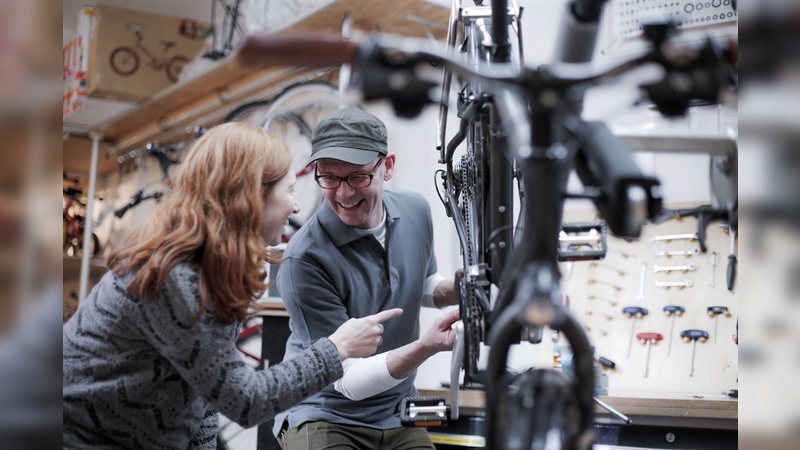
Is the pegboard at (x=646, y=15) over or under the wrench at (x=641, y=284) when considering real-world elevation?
over

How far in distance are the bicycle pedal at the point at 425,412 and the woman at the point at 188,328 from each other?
0.56 ft

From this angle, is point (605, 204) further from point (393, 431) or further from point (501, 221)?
point (393, 431)

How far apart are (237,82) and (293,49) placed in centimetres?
264

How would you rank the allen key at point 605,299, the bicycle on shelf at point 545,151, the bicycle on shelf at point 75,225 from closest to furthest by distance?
the bicycle on shelf at point 545,151 < the allen key at point 605,299 < the bicycle on shelf at point 75,225

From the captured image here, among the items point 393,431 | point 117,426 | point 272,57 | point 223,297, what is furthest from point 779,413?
point 393,431

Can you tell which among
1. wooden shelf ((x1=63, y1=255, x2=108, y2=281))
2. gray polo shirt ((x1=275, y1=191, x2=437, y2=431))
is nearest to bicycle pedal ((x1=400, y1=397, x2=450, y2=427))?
gray polo shirt ((x1=275, y1=191, x2=437, y2=431))

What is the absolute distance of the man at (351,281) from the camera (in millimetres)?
1640

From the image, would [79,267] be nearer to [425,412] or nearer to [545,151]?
[425,412]

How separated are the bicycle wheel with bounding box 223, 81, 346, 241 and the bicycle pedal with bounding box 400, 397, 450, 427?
137 cm

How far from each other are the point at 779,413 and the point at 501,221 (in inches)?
23.2

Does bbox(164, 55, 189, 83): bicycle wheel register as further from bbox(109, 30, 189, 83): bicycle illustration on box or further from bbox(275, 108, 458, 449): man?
bbox(275, 108, 458, 449): man

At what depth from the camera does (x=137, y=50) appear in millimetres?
3480

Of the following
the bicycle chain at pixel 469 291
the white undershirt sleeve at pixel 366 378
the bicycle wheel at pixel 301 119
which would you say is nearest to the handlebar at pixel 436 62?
the bicycle chain at pixel 469 291

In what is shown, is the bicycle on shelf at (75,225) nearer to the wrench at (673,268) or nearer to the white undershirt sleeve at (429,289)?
the white undershirt sleeve at (429,289)
